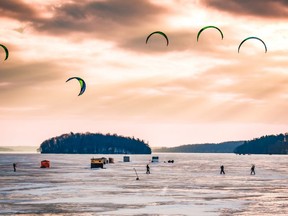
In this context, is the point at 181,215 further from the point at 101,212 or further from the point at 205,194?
the point at 205,194

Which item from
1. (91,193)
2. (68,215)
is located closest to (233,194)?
(91,193)

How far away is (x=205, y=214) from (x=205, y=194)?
12253 mm

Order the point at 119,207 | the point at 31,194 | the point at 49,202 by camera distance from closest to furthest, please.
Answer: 1. the point at 119,207
2. the point at 49,202
3. the point at 31,194

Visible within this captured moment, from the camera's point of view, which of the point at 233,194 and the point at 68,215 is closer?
the point at 68,215

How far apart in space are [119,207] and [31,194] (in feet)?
36.6

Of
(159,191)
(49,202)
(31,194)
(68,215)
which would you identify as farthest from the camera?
(159,191)

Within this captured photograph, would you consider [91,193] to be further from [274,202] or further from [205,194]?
[274,202]

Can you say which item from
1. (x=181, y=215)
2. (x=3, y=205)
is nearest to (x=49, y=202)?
(x=3, y=205)

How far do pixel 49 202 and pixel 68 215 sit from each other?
22.0 ft

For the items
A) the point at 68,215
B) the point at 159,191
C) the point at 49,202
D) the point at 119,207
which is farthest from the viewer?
the point at 159,191

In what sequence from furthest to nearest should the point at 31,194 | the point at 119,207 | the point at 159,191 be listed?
1. the point at 159,191
2. the point at 31,194
3. the point at 119,207

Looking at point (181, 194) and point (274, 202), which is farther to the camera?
point (181, 194)

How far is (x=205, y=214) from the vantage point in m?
27.7

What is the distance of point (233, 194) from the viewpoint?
4025 cm
